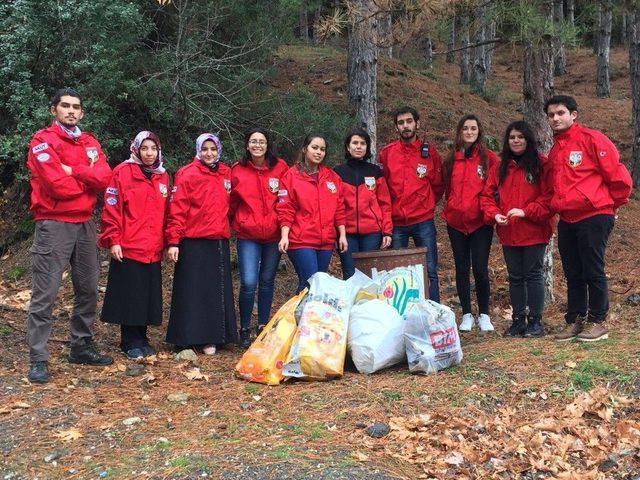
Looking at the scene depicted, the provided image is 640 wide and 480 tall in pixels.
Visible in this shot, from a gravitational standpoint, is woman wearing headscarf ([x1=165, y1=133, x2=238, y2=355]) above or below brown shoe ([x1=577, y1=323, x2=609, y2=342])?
above

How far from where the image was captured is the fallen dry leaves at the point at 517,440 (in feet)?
12.1

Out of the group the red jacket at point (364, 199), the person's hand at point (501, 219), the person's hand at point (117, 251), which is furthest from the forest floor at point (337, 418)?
the red jacket at point (364, 199)

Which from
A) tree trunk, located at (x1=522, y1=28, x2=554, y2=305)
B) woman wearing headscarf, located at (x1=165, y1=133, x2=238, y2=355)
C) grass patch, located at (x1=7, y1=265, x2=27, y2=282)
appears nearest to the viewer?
woman wearing headscarf, located at (x1=165, y1=133, x2=238, y2=355)

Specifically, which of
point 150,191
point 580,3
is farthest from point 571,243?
point 150,191

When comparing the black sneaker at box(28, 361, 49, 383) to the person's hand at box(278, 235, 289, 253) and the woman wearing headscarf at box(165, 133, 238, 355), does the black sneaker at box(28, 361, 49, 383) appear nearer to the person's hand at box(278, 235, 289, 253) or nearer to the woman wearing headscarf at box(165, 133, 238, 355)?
the woman wearing headscarf at box(165, 133, 238, 355)

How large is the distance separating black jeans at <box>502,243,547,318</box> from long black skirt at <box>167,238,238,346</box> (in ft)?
8.26

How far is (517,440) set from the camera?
392cm

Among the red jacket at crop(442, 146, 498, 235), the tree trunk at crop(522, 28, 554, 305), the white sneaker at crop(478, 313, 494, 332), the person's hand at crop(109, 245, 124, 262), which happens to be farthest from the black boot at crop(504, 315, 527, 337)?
the person's hand at crop(109, 245, 124, 262)

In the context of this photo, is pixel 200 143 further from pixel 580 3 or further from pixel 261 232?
pixel 580 3

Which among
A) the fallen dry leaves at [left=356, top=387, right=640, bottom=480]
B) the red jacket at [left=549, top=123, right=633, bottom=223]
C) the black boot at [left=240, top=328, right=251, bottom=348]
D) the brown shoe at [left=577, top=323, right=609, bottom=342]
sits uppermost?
the red jacket at [left=549, top=123, right=633, bottom=223]

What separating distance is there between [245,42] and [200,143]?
4.11m

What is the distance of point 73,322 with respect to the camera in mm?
5473

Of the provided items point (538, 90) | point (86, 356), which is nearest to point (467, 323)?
point (538, 90)

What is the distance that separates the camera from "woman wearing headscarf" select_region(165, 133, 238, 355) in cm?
575
